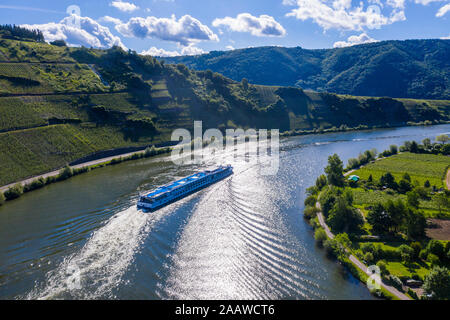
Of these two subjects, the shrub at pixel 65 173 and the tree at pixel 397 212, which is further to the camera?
the shrub at pixel 65 173

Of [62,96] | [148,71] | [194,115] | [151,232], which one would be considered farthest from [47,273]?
[148,71]

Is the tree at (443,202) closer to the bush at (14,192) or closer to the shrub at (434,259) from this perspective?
the shrub at (434,259)

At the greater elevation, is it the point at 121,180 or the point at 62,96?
the point at 62,96

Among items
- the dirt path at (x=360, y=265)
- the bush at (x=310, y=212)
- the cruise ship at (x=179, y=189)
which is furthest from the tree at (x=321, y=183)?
the cruise ship at (x=179, y=189)

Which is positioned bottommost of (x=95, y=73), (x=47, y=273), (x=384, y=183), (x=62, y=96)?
(x=47, y=273)

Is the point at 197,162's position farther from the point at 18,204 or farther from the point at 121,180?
the point at 18,204

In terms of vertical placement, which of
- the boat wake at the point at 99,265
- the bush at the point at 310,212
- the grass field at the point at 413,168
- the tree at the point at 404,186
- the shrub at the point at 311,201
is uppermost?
the grass field at the point at 413,168

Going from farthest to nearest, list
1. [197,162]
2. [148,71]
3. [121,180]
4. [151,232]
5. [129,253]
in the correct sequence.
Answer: [148,71]
[197,162]
[121,180]
[151,232]
[129,253]

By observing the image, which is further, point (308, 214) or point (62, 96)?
point (62, 96)
